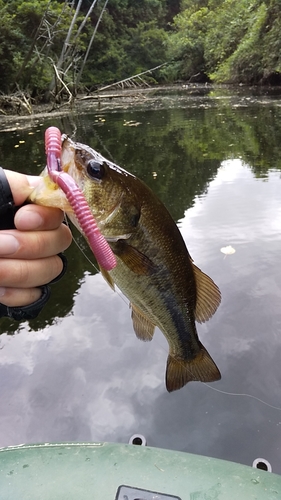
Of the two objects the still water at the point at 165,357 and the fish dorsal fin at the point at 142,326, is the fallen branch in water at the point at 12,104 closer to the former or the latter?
the still water at the point at 165,357

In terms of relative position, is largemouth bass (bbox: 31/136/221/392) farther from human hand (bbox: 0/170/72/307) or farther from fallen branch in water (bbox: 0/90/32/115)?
fallen branch in water (bbox: 0/90/32/115)

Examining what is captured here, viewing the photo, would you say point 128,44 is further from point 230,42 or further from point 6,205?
point 6,205

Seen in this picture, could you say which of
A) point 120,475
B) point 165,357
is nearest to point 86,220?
point 120,475

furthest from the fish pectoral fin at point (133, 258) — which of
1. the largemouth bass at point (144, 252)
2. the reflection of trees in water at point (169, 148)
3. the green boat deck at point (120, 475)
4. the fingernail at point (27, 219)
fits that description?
the reflection of trees in water at point (169, 148)

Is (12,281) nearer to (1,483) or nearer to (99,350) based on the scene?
(1,483)

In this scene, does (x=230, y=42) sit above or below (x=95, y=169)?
below

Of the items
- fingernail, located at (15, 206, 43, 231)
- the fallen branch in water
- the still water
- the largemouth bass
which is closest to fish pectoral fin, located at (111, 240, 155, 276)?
the largemouth bass

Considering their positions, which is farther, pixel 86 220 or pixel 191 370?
pixel 191 370
